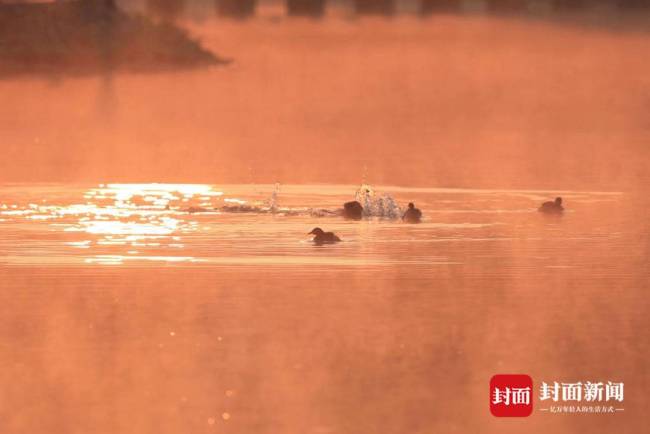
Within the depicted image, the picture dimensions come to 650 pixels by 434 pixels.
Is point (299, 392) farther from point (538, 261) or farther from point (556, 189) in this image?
point (556, 189)

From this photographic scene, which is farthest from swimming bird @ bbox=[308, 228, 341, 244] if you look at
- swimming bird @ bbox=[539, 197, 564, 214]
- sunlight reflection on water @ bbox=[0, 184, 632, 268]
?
swimming bird @ bbox=[539, 197, 564, 214]

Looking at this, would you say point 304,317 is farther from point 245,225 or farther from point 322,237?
point 245,225

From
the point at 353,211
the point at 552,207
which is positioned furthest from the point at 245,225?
the point at 552,207

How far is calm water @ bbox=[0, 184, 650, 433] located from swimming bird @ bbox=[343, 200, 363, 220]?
20cm

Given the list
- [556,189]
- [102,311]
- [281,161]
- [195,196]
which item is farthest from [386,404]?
[281,161]

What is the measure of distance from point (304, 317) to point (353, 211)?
6331 mm

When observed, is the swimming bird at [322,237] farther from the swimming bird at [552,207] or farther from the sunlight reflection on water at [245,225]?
the swimming bird at [552,207]

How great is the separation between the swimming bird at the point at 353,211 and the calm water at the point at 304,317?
0.67ft

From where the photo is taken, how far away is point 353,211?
1838 centimetres

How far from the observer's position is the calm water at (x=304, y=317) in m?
9.66

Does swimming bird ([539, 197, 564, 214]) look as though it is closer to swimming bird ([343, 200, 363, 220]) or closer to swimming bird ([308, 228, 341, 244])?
swimming bird ([343, 200, 363, 220])

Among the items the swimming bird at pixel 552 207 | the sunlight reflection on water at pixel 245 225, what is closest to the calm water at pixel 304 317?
the sunlight reflection on water at pixel 245 225

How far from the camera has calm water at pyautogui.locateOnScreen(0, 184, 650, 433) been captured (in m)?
9.66

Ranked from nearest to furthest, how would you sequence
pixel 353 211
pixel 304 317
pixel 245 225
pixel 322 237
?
pixel 304 317 < pixel 322 237 < pixel 245 225 < pixel 353 211
